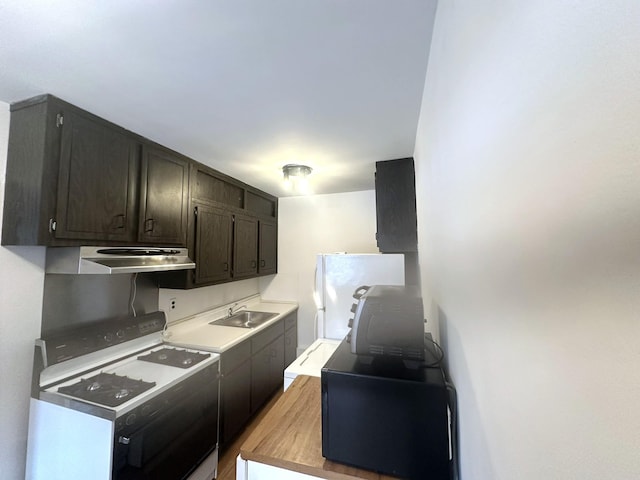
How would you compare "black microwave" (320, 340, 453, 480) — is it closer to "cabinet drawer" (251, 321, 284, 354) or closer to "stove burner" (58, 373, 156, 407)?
"stove burner" (58, 373, 156, 407)

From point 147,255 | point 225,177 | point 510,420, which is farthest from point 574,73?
point 225,177

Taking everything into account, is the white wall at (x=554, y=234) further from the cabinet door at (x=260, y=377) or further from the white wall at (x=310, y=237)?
the white wall at (x=310, y=237)

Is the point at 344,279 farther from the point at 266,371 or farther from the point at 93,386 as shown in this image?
the point at 93,386

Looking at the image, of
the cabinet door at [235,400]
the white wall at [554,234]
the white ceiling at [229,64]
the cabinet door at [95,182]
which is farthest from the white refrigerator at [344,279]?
the white wall at [554,234]

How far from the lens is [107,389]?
4.44ft

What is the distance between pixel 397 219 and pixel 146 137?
1.90 metres

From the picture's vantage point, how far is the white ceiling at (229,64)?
0.84 meters

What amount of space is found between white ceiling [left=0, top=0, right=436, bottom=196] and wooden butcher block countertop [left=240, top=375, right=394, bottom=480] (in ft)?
4.65

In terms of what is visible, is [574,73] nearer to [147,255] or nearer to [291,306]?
[147,255]

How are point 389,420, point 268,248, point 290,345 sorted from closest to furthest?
point 389,420 → point 290,345 → point 268,248

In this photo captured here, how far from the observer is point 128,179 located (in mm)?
1596

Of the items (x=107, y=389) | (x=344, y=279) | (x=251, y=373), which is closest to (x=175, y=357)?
(x=107, y=389)

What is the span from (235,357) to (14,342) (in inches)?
48.8

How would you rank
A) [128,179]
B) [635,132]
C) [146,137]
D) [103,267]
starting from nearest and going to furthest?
[635,132] < [103,267] < [128,179] < [146,137]
